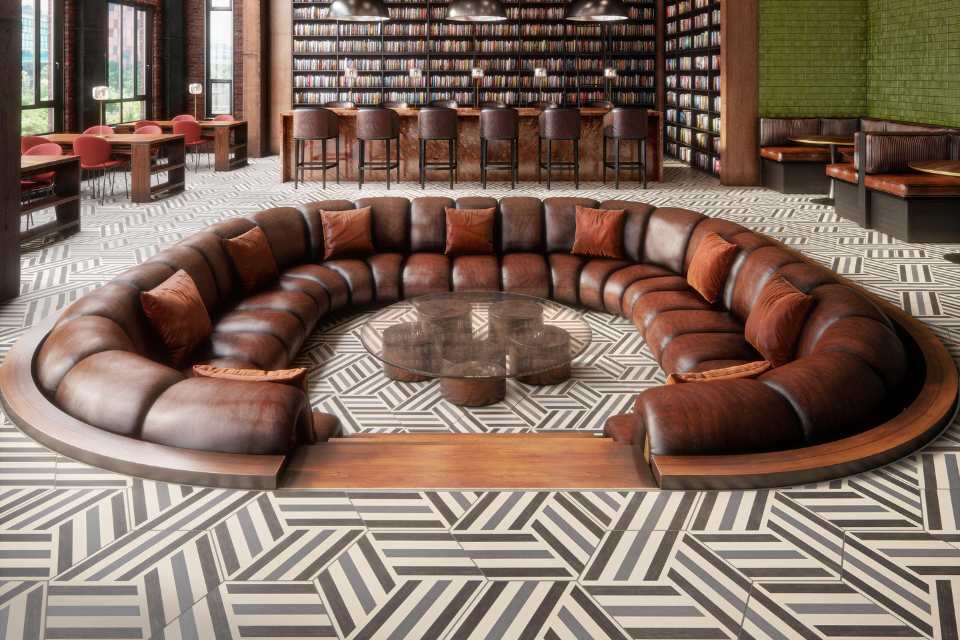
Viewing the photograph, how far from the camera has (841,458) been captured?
2871 millimetres

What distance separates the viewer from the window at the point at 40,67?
11656 millimetres

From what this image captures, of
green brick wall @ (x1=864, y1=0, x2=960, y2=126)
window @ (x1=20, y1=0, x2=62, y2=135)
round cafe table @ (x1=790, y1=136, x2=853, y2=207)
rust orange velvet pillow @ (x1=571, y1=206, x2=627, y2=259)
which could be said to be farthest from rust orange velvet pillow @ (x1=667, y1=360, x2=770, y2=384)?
window @ (x1=20, y1=0, x2=62, y2=135)

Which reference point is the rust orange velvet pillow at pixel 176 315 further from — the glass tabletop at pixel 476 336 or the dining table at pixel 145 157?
the dining table at pixel 145 157

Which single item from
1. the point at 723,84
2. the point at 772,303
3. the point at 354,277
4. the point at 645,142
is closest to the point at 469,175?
the point at 645,142

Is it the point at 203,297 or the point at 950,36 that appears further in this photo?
the point at 950,36

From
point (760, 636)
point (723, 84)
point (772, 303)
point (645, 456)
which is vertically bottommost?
point (760, 636)

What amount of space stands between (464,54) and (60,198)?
825 cm

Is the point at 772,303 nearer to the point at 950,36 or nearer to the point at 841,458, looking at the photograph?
the point at 841,458

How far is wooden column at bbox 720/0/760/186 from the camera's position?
10945 mm

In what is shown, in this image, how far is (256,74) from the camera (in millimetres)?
15492

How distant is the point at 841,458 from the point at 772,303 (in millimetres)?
1516

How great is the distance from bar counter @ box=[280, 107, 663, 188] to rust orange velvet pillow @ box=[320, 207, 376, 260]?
5.23m

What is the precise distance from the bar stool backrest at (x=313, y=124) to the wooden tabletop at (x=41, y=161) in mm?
3191

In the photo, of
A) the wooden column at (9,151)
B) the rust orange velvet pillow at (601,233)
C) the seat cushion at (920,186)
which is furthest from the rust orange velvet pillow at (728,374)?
the seat cushion at (920,186)
